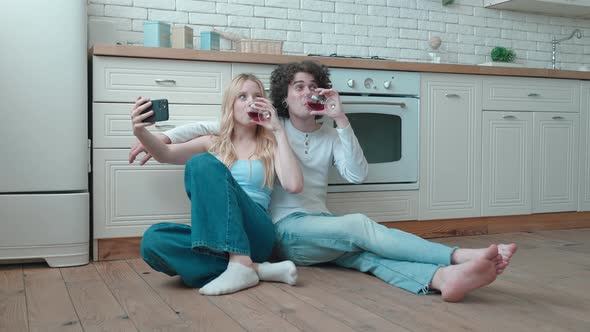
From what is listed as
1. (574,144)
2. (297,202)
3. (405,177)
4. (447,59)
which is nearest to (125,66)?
(297,202)

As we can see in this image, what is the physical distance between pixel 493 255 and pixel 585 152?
2203mm

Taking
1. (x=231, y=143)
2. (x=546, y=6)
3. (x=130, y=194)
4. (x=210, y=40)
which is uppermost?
(x=546, y=6)

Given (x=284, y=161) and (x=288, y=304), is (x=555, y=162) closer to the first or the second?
(x=284, y=161)

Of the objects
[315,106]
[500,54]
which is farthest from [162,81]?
[500,54]

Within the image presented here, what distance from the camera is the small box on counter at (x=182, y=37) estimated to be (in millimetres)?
3000

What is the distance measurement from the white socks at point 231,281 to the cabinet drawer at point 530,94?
6.12ft

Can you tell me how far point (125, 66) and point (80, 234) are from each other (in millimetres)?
704

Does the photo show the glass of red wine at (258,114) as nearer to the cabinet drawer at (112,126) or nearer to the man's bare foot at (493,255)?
the cabinet drawer at (112,126)

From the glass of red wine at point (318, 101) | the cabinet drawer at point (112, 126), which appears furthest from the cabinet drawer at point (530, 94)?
the cabinet drawer at point (112, 126)

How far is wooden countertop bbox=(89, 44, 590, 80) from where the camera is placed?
262 cm

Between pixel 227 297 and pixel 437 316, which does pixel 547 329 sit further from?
pixel 227 297

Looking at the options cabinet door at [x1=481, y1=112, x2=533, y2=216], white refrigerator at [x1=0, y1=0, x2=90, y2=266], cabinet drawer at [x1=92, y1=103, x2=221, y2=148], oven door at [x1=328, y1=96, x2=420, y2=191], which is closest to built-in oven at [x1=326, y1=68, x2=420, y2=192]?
oven door at [x1=328, y1=96, x2=420, y2=191]

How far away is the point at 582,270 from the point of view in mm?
2453

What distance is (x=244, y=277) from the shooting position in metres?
2.05
